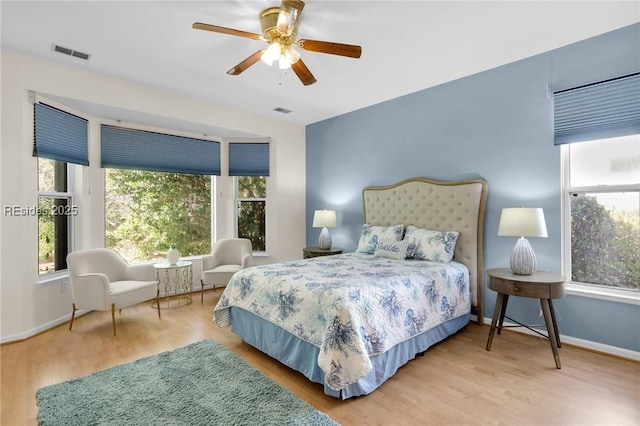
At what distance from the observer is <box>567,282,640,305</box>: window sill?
8.48 ft

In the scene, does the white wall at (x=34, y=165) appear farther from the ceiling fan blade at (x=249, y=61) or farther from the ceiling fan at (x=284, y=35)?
the ceiling fan at (x=284, y=35)

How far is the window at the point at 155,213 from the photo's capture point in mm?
4293

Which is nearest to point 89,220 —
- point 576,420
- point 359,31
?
point 359,31

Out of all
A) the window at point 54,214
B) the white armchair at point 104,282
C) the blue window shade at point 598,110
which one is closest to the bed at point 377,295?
the blue window shade at point 598,110

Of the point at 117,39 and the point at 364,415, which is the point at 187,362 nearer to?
the point at 364,415

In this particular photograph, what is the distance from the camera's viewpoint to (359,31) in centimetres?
261

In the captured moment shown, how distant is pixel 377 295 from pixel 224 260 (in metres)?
3.01

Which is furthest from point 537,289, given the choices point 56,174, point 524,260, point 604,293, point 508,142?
point 56,174

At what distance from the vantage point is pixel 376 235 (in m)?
3.96

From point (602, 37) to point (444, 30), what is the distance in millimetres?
1401

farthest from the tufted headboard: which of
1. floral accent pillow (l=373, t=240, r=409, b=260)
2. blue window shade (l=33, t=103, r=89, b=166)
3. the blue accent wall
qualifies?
blue window shade (l=33, t=103, r=89, b=166)

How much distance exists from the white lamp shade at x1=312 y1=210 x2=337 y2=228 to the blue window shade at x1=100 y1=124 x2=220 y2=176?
71.8 inches

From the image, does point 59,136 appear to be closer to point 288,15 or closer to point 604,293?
point 288,15

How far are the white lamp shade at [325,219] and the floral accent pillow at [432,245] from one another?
51.6 inches
